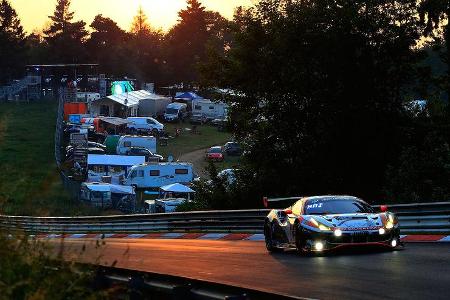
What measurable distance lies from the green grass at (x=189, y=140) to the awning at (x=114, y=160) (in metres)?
12.2

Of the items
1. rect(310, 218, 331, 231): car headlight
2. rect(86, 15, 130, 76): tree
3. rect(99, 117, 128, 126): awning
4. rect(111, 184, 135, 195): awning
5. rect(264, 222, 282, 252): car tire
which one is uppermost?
rect(86, 15, 130, 76): tree

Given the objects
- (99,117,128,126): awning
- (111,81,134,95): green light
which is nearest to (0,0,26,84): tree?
(111,81,134,95): green light

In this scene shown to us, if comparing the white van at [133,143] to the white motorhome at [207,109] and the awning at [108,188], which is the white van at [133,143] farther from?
the white motorhome at [207,109]

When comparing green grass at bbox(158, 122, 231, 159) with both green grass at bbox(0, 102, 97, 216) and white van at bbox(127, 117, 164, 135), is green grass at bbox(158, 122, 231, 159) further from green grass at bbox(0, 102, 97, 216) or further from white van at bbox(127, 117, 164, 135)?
green grass at bbox(0, 102, 97, 216)

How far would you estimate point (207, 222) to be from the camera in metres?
32.0

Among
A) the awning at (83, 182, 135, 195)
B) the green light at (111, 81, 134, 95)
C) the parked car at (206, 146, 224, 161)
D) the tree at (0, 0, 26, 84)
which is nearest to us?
the awning at (83, 182, 135, 195)

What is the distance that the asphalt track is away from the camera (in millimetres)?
11469

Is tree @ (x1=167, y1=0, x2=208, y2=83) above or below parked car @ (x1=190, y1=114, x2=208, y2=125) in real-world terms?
above

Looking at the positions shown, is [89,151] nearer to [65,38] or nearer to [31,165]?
[31,165]

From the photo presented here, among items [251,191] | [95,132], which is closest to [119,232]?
[251,191]

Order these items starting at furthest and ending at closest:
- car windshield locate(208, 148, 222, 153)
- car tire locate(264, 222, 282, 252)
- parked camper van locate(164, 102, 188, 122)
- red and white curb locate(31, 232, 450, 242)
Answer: parked camper van locate(164, 102, 188, 122) < car windshield locate(208, 148, 222, 153) < red and white curb locate(31, 232, 450, 242) < car tire locate(264, 222, 282, 252)

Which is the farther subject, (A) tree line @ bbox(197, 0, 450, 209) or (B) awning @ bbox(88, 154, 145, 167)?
(B) awning @ bbox(88, 154, 145, 167)

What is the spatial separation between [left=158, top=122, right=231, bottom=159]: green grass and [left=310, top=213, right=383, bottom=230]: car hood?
7333 cm

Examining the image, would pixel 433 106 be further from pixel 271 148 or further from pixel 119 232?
pixel 119 232
